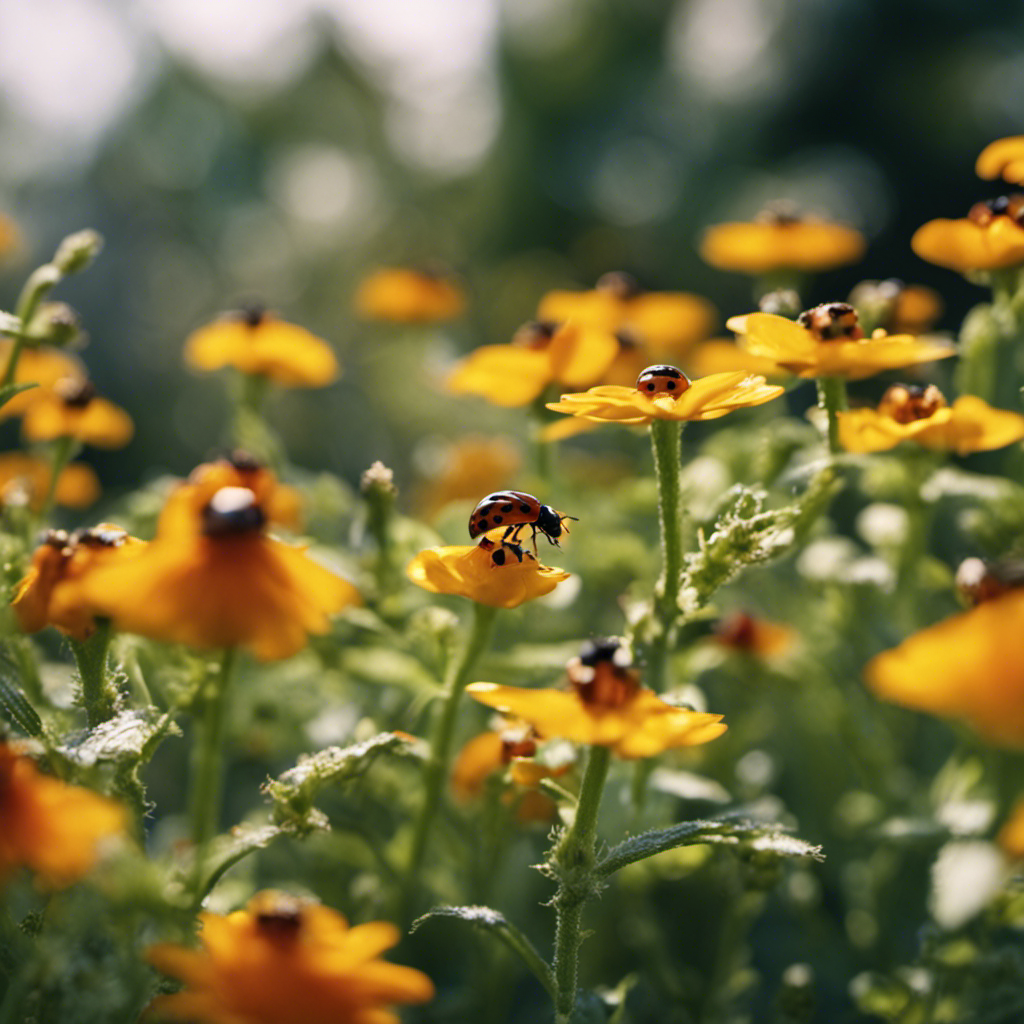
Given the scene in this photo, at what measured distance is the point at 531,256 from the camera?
3.25m

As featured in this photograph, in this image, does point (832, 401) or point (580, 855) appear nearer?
point (580, 855)

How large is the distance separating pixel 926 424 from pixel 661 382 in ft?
0.57

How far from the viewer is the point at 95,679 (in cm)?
60

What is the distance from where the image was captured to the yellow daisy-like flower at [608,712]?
1.56ft

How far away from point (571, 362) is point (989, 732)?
526 mm

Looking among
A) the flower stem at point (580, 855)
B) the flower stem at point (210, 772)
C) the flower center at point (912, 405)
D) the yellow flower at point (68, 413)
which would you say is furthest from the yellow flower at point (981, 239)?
the yellow flower at point (68, 413)

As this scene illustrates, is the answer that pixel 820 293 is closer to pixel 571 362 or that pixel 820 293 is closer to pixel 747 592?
pixel 747 592

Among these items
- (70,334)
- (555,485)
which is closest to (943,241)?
(555,485)

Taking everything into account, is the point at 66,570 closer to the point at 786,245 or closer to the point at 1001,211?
the point at 1001,211

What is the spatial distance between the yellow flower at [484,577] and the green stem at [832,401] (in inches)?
8.4

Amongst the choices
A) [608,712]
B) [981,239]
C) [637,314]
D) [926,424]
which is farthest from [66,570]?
[637,314]

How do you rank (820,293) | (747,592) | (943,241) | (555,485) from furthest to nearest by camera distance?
(820,293) → (747,592) → (555,485) → (943,241)

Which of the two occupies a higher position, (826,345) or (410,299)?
(826,345)

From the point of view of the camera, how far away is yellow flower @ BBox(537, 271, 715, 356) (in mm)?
1109
